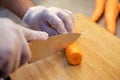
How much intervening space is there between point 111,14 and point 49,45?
0.48 metres

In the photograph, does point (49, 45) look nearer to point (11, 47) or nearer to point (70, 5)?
point (11, 47)

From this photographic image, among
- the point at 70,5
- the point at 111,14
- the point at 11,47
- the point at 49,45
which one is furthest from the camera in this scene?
the point at 70,5

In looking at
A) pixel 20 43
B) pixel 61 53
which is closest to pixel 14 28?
pixel 20 43

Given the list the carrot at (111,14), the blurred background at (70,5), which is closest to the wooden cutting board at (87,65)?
the carrot at (111,14)

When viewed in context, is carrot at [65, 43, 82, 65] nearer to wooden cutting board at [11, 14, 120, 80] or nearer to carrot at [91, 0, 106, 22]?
wooden cutting board at [11, 14, 120, 80]

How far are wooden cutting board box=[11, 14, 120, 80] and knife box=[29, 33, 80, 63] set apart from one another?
49 millimetres

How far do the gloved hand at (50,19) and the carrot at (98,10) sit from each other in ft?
0.98

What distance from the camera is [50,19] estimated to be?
2.46 feet

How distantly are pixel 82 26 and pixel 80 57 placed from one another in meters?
0.23

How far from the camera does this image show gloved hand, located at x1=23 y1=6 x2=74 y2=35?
75cm

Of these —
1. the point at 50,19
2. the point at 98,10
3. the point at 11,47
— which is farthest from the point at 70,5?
the point at 11,47

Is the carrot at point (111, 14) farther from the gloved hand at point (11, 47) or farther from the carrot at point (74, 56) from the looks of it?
the gloved hand at point (11, 47)

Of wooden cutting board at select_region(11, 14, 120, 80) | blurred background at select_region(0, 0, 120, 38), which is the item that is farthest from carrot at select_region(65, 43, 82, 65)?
blurred background at select_region(0, 0, 120, 38)

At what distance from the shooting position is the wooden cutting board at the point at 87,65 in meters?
0.73
